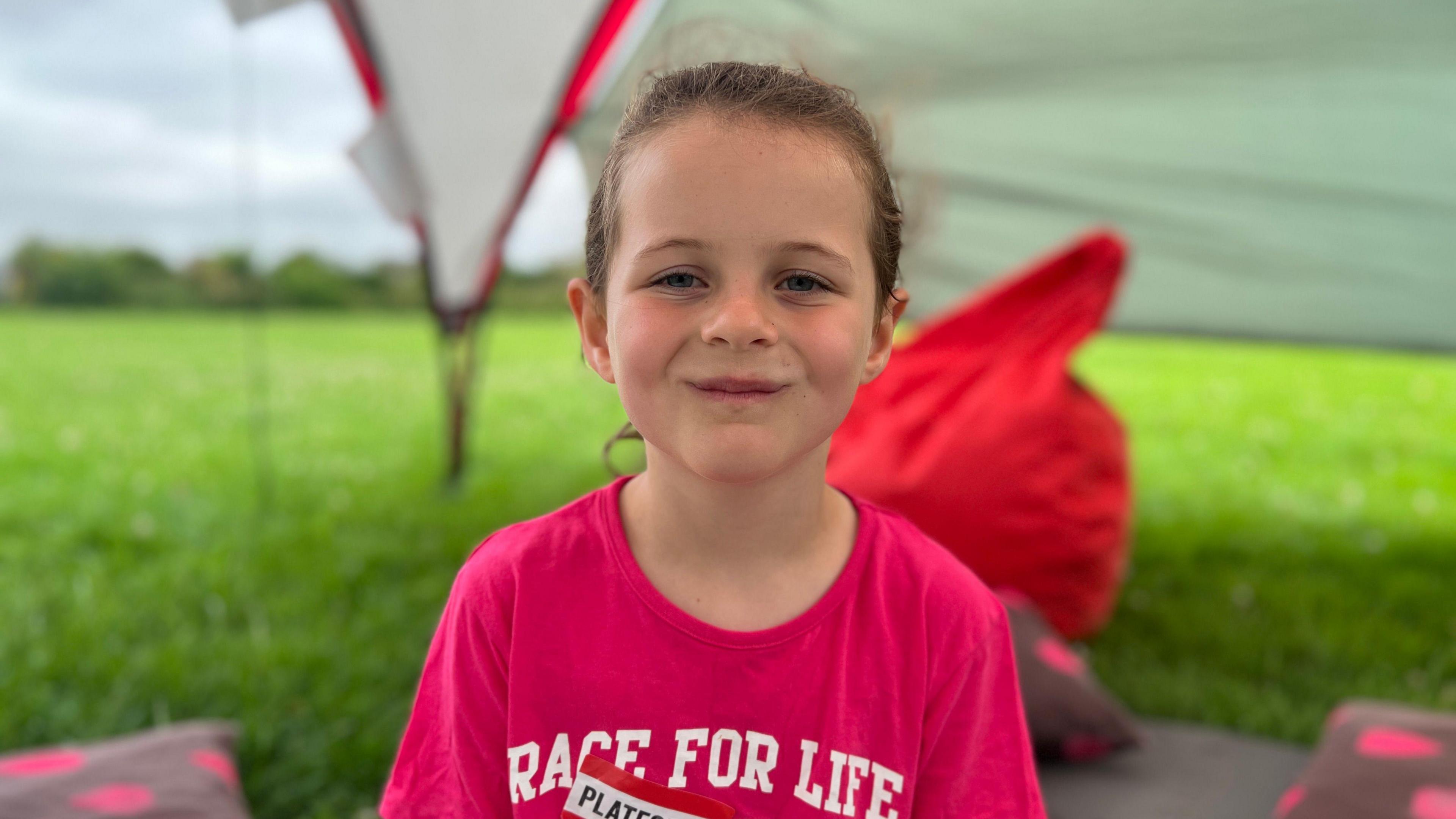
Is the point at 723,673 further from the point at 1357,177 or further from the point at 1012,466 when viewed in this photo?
the point at 1357,177

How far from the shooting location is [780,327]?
894 mm

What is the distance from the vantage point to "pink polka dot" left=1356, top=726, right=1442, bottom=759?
1760mm

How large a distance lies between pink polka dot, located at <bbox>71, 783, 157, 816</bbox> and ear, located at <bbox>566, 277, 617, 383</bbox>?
108cm

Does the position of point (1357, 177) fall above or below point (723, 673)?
above

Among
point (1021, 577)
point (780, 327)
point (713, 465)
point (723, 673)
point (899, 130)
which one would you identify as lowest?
point (1021, 577)

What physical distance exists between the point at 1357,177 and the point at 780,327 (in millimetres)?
2858

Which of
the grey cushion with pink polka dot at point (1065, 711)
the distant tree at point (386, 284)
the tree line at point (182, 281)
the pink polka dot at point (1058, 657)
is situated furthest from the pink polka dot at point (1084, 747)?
the distant tree at point (386, 284)

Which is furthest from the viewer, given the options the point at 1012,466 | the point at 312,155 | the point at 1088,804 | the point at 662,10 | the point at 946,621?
the point at 312,155

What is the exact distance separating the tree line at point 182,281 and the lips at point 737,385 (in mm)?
7084

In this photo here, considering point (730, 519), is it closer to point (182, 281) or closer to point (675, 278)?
point (675, 278)

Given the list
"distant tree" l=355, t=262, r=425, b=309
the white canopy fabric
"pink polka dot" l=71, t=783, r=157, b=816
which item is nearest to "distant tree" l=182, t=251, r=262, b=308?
"distant tree" l=355, t=262, r=425, b=309

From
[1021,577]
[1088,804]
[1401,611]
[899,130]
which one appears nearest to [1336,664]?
[1401,611]

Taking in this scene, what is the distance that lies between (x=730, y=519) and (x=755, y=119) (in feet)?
1.14

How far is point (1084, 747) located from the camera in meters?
1.99
